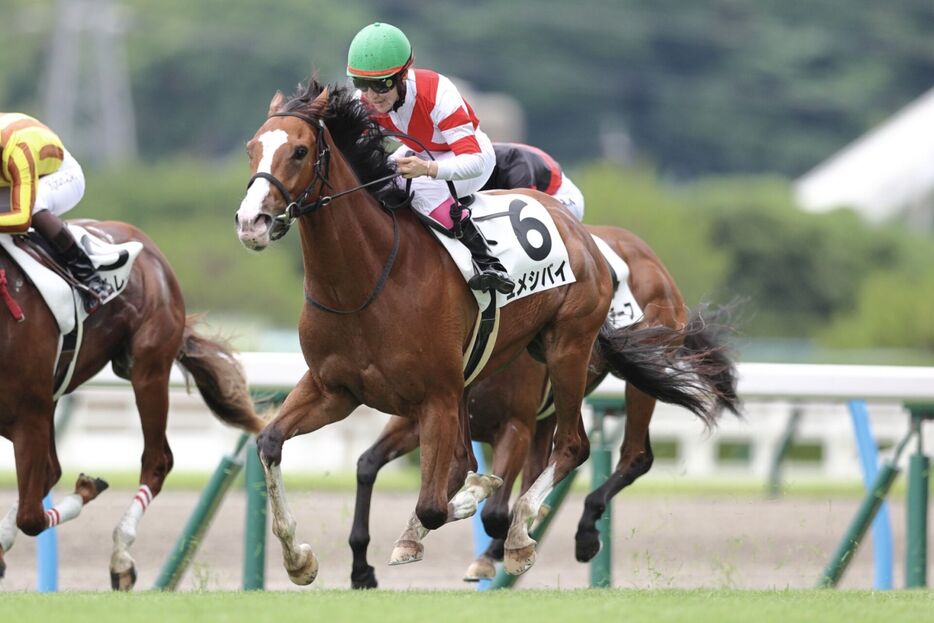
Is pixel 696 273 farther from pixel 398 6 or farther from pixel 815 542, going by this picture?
pixel 398 6

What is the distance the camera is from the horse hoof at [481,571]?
6.21 meters

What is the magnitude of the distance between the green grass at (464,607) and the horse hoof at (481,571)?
833mm

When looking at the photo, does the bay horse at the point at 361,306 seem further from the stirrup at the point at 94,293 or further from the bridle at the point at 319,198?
the stirrup at the point at 94,293

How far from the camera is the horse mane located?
527cm

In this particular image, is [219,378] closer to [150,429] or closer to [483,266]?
[150,429]

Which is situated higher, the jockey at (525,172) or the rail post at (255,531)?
the jockey at (525,172)

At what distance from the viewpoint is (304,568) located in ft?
17.8

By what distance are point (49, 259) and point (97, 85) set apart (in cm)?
3282

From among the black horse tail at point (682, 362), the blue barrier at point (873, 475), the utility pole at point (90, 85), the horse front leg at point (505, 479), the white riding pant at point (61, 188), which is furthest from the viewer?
the utility pole at point (90, 85)

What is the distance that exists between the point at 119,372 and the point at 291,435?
1.53m

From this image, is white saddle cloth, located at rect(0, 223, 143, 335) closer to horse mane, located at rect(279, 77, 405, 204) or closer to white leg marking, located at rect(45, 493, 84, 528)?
white leg marking, located at rect(45, 493, 84, 528)

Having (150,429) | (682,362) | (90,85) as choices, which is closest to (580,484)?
(682,362)

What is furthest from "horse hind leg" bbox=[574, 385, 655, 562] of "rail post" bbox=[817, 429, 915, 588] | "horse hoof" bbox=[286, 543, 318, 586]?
"horse hoof" bbox=[286, 543, 318, 586]

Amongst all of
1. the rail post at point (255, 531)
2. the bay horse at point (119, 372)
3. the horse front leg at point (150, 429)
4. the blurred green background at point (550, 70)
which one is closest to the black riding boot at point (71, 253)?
the bay horse at point (119, 372)
